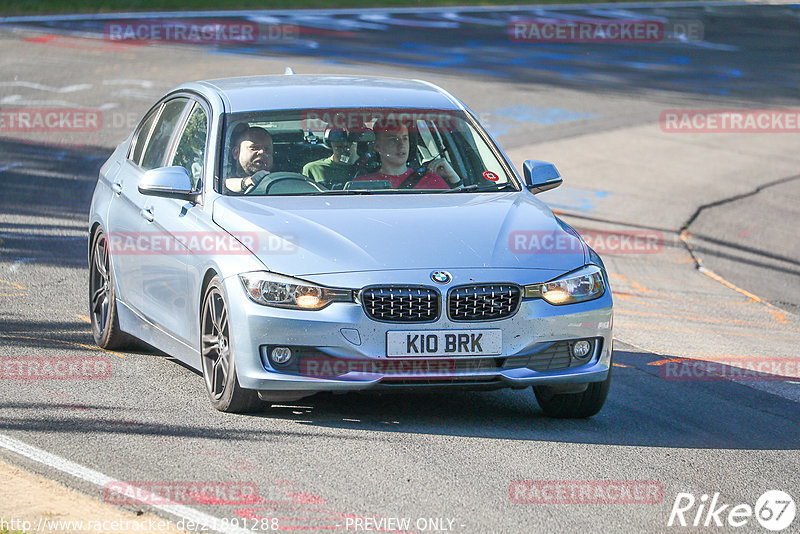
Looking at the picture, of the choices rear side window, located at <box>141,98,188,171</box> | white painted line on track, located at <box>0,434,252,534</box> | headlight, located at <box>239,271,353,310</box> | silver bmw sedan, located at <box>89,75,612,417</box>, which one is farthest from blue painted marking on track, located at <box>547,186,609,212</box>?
white painted line on track, located at <box>0,434,252,534</box>

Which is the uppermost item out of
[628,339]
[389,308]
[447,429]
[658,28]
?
[389,308]

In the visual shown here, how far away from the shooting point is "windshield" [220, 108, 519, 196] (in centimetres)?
740

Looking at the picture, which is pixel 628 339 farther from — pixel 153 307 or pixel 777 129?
pixel 777 129

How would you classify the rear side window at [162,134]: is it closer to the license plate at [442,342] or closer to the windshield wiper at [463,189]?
the windshield wiper at [463,189]

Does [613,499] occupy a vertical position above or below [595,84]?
above

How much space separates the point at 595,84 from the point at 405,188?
1856cm

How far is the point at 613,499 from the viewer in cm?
561

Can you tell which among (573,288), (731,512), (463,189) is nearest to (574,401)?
(573,288)

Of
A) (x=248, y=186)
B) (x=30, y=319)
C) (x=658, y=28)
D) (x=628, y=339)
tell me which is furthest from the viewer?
(x=658, y=28)

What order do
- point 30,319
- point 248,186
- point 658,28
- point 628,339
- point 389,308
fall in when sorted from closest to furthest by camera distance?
point 389,308, point 248,186, point 30,319, point 628,339, point 658,28

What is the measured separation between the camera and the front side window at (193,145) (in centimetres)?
761

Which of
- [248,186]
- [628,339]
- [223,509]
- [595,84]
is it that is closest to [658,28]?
[595,84]

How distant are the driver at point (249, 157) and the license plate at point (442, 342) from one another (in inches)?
60.2

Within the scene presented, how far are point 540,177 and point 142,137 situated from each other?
8.68ft
